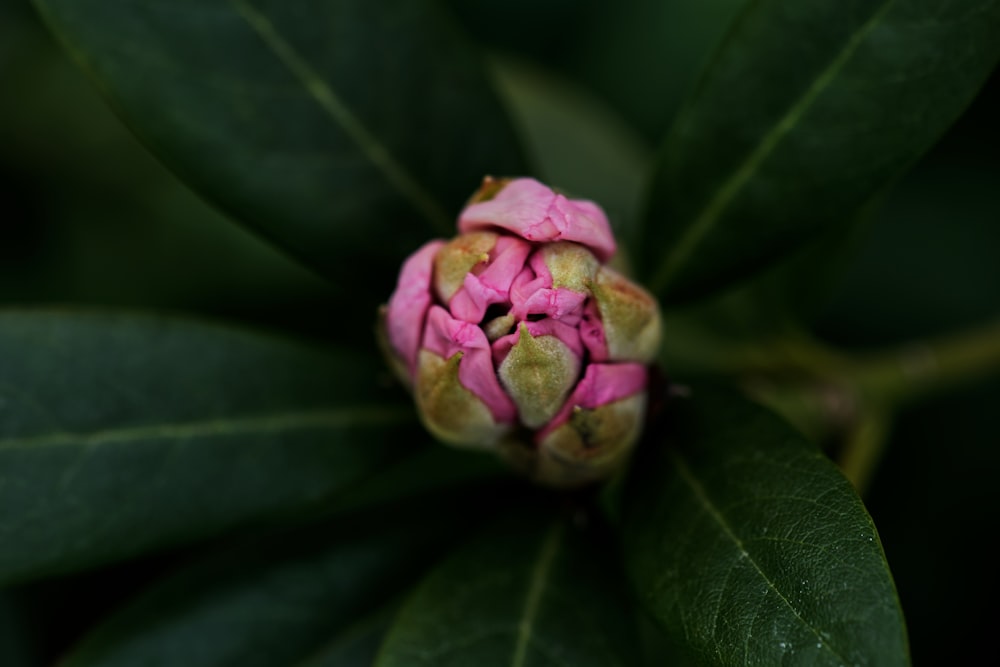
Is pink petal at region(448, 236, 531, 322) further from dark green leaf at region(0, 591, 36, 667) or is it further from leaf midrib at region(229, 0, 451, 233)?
dark green leaf at region(0, 591, 36, 667)

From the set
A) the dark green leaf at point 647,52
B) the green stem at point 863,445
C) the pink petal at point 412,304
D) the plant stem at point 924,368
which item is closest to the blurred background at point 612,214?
the dark green leaf at point 647,52

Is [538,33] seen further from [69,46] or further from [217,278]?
[69,46]

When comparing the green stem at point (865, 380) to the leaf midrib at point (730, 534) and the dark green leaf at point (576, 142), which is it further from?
the leaf midrib at point (730, 534)

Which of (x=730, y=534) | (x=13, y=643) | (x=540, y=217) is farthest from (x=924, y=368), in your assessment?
(x=13, y=643)

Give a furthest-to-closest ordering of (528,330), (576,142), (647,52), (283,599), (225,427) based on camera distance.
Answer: (647,52) < (576,142) < (283,599) < (225,427) < (528,330)

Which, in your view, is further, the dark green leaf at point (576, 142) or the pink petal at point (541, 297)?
the dark green leaf at point (576, 142)

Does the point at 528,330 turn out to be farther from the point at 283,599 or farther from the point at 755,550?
the point at 283,599

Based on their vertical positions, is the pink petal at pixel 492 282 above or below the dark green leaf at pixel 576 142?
above
